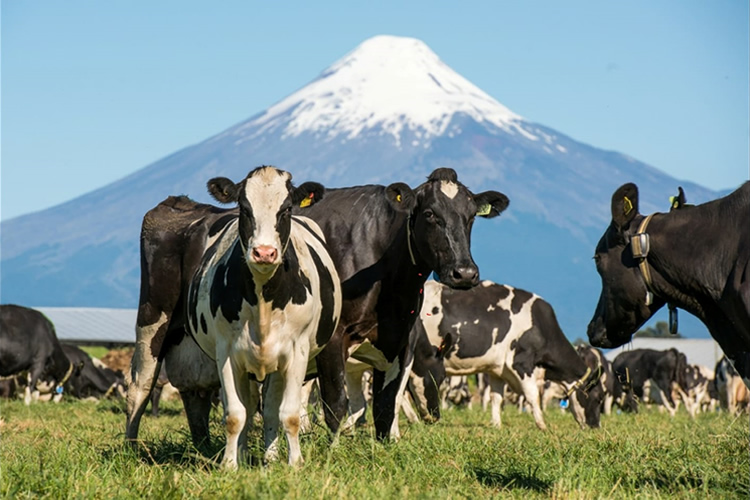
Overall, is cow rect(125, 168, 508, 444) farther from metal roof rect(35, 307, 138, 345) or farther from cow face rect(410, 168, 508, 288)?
metal roof rect(35, 307, 138, 345)

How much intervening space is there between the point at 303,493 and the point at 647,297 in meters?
3.23

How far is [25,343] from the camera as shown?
78.3 feet

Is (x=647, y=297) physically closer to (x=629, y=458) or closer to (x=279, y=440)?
(x=629, y=458)

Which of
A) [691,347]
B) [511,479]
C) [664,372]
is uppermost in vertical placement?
[511,479]

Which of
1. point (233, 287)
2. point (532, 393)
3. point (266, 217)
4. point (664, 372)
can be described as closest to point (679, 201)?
point (266, 217)

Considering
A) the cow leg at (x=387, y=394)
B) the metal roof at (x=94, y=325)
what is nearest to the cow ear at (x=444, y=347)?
the cow leg at (x=387, y=394)

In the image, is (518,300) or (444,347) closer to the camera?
(444,347)

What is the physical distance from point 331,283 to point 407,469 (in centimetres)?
190

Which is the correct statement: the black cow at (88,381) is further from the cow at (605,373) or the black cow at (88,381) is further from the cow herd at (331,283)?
the cow herd at (331,283)

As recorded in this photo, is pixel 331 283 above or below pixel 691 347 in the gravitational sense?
above

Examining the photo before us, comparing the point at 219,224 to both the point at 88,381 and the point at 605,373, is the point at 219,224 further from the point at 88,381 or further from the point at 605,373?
the point at 88,381

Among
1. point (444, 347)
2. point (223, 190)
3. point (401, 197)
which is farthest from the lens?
point (444, 347)

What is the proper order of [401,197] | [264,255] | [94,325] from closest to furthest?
[264,255] < [401,197] < [94,325]

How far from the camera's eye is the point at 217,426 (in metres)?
10.4
